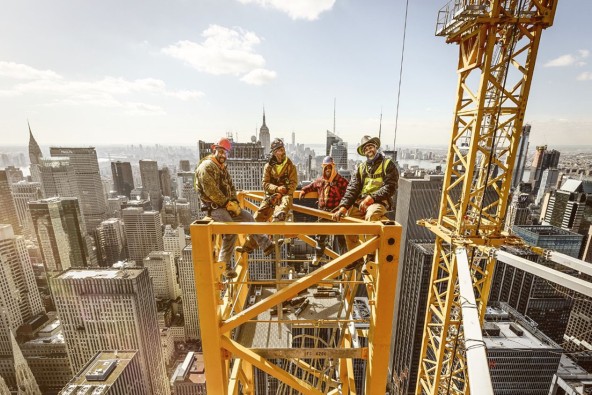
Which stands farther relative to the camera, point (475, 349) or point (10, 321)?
point (10, 321)

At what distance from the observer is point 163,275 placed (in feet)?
244

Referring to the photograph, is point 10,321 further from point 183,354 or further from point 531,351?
point 531,351

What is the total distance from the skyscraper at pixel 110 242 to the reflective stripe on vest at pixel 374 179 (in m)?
107

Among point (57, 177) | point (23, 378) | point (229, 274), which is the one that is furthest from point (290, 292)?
point (57, 177)

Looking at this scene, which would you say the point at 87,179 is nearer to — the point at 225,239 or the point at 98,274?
the point at 98,274

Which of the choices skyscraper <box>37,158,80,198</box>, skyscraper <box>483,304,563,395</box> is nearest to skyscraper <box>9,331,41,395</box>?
skyscraper <box>483,304,563,395</box>

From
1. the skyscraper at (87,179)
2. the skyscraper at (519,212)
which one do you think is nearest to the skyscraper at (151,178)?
the skyscraper at (87,179)

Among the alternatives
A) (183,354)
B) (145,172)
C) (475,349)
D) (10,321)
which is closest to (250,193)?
(475,349)

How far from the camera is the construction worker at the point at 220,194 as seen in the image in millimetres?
5355

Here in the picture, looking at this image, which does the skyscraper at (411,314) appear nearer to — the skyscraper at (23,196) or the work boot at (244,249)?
the work boot at (244,249)

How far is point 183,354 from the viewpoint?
200 feet

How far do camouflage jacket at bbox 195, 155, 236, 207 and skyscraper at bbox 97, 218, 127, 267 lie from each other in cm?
10517

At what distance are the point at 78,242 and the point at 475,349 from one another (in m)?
101

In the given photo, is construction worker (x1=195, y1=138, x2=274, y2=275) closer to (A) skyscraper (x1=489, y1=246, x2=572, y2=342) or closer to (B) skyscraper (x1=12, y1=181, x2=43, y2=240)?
(A) skyscraper (x1=489, y1=246, x2=572, y2=342)
